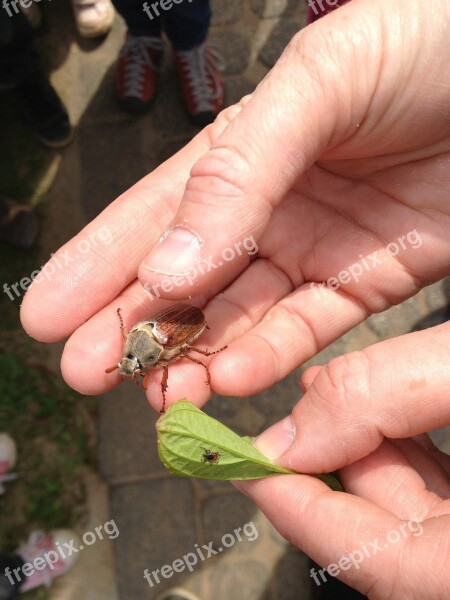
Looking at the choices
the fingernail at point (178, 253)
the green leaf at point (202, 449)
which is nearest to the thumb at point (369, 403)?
the green leaf at point (202, 449)

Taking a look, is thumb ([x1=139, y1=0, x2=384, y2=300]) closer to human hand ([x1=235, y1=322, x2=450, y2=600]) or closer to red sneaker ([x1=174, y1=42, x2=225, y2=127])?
human hand ([x1=235, y1=322, x2=450, y2=600])

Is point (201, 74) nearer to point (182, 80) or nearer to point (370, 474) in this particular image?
point (182, 80)

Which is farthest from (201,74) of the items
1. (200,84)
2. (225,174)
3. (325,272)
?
(225,174)

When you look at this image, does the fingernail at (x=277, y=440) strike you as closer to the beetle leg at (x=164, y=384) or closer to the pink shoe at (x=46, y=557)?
the beetle leg at (x=164, y=384)

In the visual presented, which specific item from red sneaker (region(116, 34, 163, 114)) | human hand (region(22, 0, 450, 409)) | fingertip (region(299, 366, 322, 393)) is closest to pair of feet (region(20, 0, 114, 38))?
red sneaker (region(116, 34, 163, 114))

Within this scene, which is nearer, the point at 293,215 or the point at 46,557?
the point at 293,215
